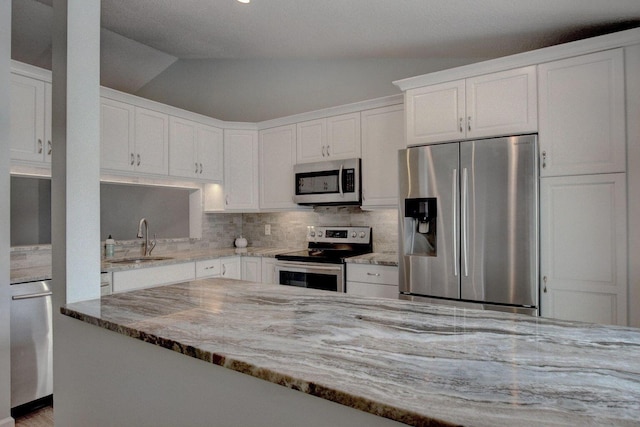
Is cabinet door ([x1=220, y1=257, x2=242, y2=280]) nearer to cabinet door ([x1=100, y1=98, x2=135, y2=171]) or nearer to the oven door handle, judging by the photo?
the oven door handle

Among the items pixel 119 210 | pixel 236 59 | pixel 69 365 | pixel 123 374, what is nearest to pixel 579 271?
pixel 123 374

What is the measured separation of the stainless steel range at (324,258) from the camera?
326 cm

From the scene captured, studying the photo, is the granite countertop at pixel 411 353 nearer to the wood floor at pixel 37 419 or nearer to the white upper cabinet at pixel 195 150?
the wood floor at pixel 37 419

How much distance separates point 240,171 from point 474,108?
254 centimetres

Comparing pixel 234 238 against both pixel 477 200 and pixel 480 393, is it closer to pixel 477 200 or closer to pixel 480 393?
pixel 477 200

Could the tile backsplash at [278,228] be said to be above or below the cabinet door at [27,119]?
below

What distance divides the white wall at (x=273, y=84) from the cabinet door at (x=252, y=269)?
1.70 metres

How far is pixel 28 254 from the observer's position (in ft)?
9.13

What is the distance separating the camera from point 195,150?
3.80 m

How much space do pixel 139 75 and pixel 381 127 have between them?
2.56 metres

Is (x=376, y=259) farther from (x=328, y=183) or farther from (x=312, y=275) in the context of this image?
(x=328, y=183)

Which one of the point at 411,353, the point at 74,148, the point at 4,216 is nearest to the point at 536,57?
the point at 411,353

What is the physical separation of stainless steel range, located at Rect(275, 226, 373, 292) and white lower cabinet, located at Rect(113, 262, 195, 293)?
0.85 m

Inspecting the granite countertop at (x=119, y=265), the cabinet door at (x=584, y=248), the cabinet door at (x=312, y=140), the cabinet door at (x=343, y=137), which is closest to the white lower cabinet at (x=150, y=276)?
the granite countertop at (x=119, y=265)
